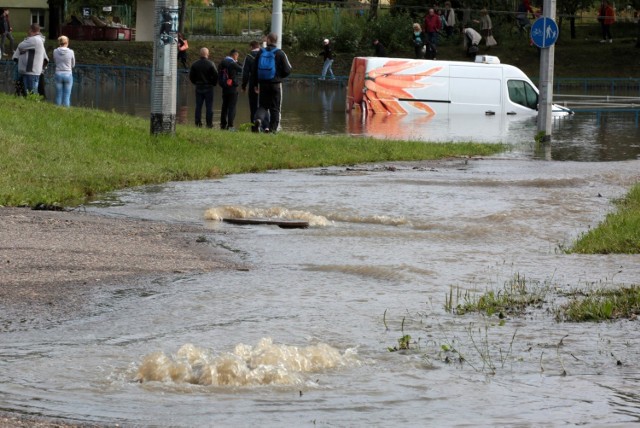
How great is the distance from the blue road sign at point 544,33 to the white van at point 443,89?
418 inches

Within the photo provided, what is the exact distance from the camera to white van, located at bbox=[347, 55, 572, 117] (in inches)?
1393

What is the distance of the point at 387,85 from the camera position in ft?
116

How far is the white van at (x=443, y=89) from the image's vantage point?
1393 inches

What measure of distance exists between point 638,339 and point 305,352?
7.16 feet

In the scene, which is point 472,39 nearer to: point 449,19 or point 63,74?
point 449,19

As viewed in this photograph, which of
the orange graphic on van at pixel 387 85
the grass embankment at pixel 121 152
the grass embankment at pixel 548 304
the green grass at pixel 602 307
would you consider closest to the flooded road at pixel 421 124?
the orange graphic on van at pixel 387 85

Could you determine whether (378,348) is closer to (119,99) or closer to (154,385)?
(154,385)

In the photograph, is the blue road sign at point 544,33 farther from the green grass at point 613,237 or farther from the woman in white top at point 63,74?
the green grass at point 613,237

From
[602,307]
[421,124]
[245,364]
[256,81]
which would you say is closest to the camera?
[245,364]

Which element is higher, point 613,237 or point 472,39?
point 472,39

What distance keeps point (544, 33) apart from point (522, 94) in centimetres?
1142

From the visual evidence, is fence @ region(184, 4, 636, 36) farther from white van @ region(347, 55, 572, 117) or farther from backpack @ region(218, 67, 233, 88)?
backpack @ region(218, 67, 233, 88)

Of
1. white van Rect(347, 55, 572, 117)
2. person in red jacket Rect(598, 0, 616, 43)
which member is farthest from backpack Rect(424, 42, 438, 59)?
white van Rect(347, 55, 572, 117)

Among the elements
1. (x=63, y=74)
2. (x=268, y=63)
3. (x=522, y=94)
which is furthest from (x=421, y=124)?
(x=63, y=74)
